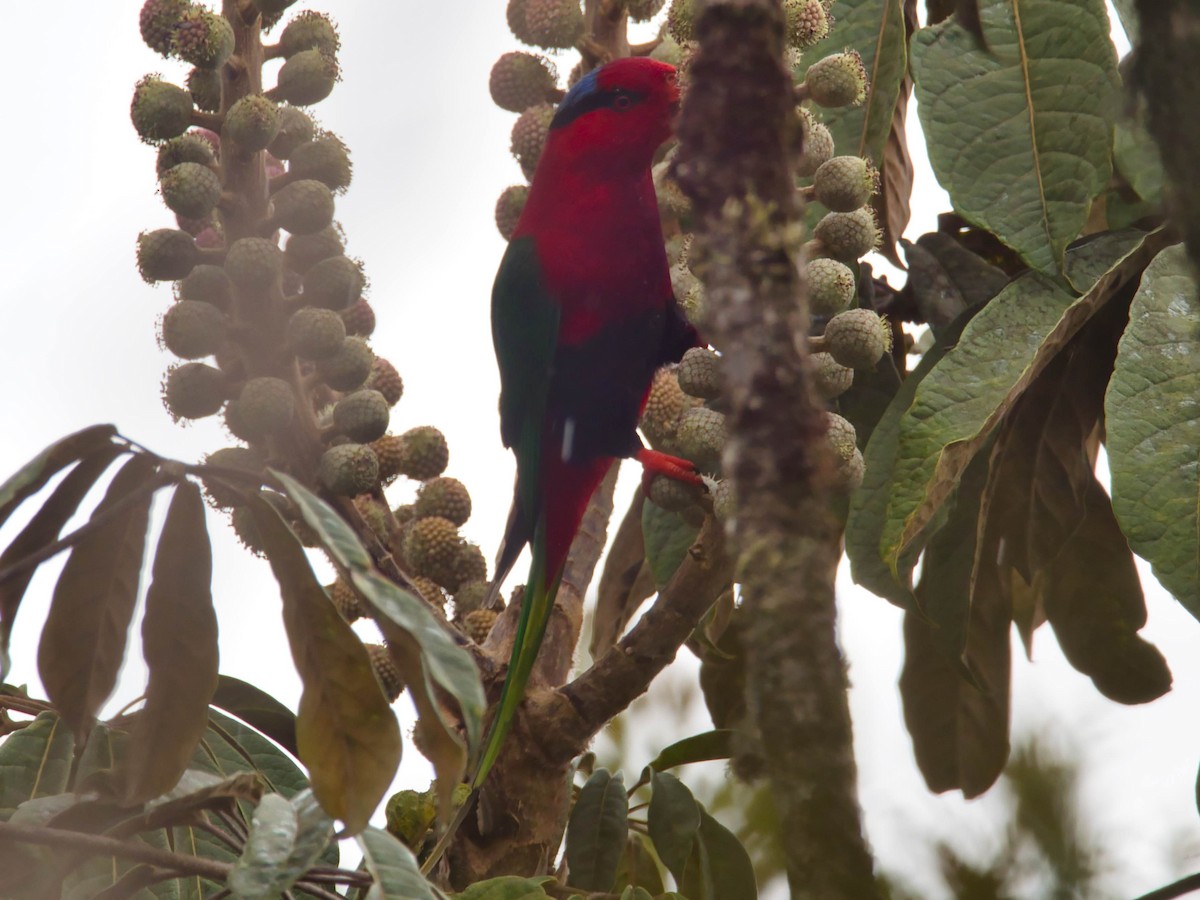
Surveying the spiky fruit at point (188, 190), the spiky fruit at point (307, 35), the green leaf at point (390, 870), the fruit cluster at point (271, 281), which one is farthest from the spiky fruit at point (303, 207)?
the green leaf at point (390, 870)

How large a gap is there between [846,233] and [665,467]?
419 millimetres

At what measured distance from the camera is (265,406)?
1609 millimetres

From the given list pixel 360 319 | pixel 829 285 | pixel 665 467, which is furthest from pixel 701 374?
pixel 360 319

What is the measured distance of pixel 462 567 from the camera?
5.94ft

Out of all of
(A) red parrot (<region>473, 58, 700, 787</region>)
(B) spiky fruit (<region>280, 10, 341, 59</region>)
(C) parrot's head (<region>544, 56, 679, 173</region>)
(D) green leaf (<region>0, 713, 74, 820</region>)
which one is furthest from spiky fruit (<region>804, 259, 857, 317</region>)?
(D) green leaf (<region>0, 713, 74, 820</region>)

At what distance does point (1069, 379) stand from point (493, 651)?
0.86 metres

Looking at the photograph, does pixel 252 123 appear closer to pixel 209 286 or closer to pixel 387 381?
pixel 209 286

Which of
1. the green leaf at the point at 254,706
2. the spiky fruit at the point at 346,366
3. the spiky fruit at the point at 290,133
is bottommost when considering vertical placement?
the green leaf at the point at 254,706

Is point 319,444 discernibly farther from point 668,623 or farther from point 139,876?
point 139,876

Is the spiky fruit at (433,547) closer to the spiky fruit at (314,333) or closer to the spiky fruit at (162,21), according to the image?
the spiky fruit at (314,333)

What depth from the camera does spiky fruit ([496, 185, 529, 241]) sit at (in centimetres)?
217

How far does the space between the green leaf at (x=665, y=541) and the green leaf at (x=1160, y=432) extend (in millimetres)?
620

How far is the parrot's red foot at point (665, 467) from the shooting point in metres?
1.66

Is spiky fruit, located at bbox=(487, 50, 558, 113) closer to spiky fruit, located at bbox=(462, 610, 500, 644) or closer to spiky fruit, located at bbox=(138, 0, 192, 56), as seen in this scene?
spiky fruit, located at bbox=(138, 0, 192, 56)
